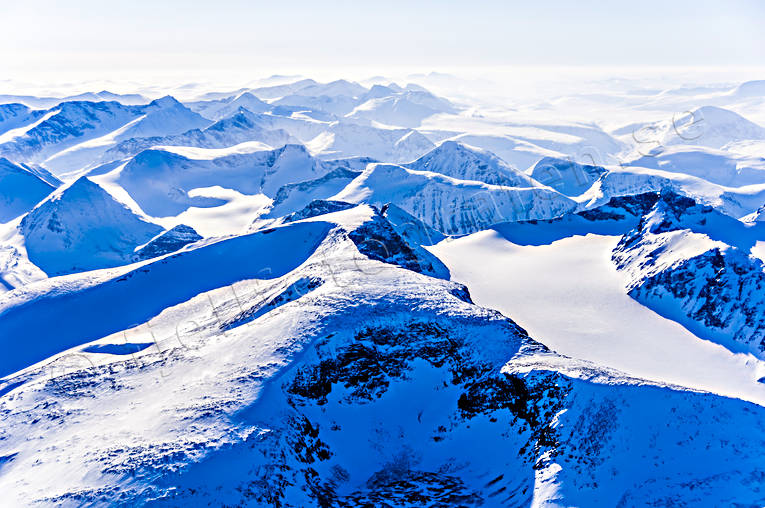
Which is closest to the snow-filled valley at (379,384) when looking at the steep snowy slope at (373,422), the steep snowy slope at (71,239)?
the steep snowy slope at (373,422)

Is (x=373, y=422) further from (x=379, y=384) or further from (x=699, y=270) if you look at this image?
(x=699, y=270)

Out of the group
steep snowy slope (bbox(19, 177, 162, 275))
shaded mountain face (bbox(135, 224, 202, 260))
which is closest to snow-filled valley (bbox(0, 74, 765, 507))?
shaded mountain face (bbox(135, 224, 202, 260))

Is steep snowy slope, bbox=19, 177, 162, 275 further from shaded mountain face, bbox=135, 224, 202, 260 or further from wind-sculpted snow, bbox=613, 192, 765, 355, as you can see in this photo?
wind-sculpted snow, bbox=613, 192, 765, 355

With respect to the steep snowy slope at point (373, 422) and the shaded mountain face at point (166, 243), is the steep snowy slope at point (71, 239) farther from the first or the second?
the steep snowy slope at point (373, 422)

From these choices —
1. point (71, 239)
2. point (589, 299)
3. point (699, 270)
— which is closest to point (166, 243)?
point (71, 239)

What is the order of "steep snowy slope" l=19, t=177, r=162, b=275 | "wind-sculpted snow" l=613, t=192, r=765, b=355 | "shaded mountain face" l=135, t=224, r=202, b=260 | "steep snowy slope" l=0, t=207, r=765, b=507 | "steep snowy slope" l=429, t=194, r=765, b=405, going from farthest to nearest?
"steep snowy slope" l=19, t=177, r=162, b=275
"shaded mountain face" l=135, t=224, r=202, b=260
"wind-sculpted snow" l=613, t=192, r=765, b=355
"steep snowy slope" l=429, t=194, r=765, b=405
"steep snowy slope" l=0, t=207, r=765, b=507

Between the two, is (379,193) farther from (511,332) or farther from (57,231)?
(511,332)
